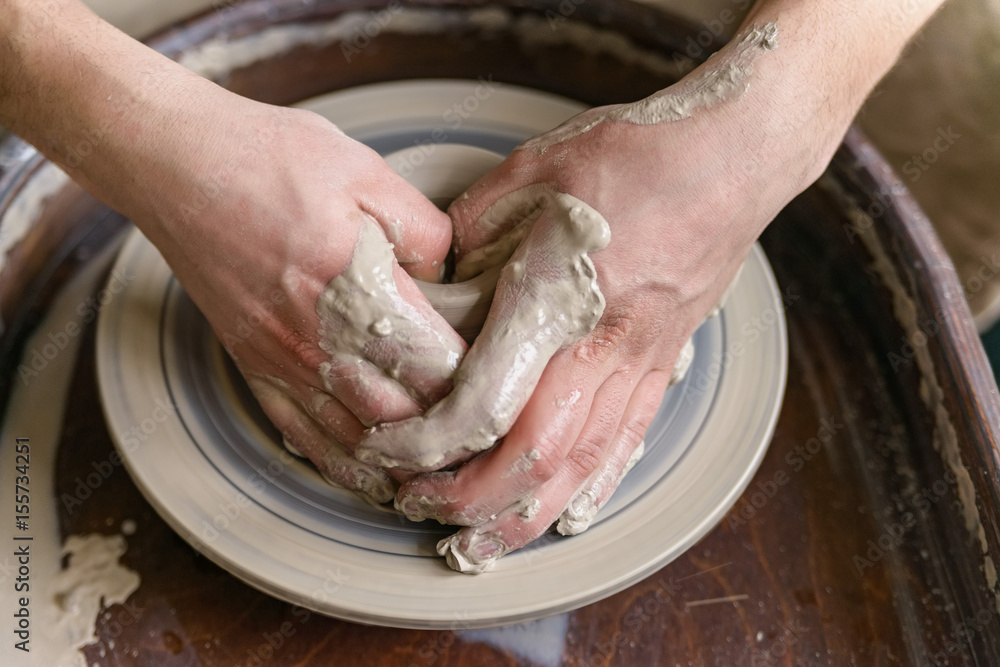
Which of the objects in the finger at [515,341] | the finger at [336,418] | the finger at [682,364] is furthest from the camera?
the finger at [682,364]

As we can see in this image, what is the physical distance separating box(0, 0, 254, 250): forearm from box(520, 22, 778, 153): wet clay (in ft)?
1.50

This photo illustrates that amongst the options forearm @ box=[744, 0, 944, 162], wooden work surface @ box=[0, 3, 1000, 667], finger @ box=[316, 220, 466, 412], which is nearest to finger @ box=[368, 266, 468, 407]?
finger @ box=[316, 220, 466, 412]

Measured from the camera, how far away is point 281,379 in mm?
982

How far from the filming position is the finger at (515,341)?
832 millimetres

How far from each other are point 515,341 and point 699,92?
0.44m

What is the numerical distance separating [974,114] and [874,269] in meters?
0.53

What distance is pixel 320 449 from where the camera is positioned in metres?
0.98

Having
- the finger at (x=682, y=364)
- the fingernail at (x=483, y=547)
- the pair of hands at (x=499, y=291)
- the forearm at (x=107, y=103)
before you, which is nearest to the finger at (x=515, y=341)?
the pair of hands at (x=499, y=291)

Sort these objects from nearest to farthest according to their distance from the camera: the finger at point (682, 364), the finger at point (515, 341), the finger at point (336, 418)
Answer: the finger at point (515, 341) → the finger at point (336, 418) → the finger at point (682, 364)

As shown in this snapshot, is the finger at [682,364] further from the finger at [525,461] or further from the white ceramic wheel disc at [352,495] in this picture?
the finger at [525,461]

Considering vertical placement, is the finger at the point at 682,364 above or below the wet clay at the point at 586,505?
above

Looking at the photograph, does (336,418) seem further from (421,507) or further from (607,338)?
(607,338)

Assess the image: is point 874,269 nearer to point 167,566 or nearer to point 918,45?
point 918,45

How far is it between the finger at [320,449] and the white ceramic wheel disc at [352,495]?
25 millimetres
